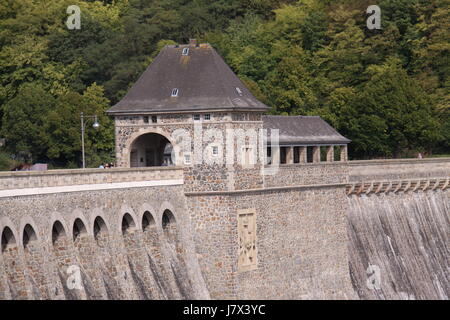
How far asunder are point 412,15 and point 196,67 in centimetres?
4709

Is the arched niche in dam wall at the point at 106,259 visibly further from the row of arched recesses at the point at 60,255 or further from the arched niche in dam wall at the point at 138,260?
the arched niche in dam wall at the point at 138,260

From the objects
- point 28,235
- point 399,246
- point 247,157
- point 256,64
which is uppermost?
point 256,64

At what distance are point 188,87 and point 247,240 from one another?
6902 mm

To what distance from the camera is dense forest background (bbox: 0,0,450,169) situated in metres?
93.2

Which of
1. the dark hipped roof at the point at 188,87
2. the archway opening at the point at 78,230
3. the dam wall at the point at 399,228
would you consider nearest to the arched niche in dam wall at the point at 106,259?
the archway opening at the point at 78,230

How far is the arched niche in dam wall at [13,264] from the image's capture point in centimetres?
4881

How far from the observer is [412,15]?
107 meters

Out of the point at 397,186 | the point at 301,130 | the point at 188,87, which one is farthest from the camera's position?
the point at 397,186

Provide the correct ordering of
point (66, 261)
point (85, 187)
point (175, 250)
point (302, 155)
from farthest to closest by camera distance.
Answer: point (302, 155) → point (175, 250) → point (85, 187) → point (66, 261)

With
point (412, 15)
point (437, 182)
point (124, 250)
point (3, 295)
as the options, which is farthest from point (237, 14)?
point (3, 295)

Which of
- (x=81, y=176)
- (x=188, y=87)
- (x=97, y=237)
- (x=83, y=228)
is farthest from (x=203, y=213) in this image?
(x=81, y=176)

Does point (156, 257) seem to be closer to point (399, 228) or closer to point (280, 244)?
point (280, 244)

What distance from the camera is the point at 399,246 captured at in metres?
74.0

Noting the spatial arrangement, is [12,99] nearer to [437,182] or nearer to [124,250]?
[437,182]
